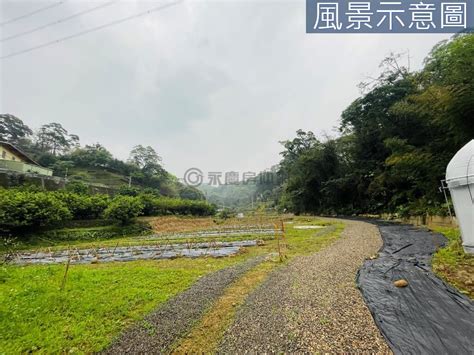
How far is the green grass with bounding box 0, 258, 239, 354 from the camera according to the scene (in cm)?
259

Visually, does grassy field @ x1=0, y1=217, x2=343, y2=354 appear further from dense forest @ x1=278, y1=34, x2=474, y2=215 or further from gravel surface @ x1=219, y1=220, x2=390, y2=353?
dense forest @ x1=278, y1=34, x2=474, y2=215

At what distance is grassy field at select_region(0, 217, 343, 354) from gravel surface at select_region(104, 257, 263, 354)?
0.58 feet

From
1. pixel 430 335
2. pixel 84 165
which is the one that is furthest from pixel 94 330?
pixel 84 165

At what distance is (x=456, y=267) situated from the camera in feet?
13.4

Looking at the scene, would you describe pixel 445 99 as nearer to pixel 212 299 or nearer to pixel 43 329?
pixel 212 299

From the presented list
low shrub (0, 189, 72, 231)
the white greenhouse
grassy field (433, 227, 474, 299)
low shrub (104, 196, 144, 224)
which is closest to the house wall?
low shrub (0, 189, 72, 231)

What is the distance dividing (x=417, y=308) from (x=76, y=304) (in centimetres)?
474

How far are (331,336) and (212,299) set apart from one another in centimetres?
178

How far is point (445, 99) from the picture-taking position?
19.4ft

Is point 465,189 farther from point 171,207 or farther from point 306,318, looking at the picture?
point 171,207

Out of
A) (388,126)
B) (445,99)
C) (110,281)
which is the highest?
(388,126)

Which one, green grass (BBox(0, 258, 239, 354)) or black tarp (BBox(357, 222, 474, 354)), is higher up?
black tarp (BBox(357, 222, 474, 354))

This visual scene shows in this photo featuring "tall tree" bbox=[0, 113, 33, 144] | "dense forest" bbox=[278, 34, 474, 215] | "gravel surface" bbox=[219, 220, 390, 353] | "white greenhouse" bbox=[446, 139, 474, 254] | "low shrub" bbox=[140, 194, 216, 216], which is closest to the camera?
"gravel surface" bbox=[219, 220, 390, 353]

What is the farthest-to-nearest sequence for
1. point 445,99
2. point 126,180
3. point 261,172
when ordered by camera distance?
1. point 261,172
2. point 126,180
3. point 445,99
